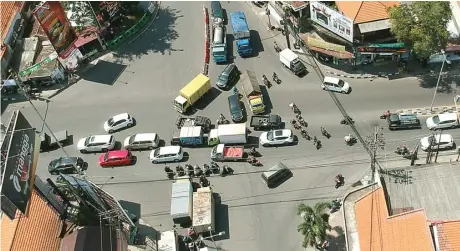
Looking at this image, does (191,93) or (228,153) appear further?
(191,93)

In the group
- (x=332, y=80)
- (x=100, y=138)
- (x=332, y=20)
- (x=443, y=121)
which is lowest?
(x=100, y=138)

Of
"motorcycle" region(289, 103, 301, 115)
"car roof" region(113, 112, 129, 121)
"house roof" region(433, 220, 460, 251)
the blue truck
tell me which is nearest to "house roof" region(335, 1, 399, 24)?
"motorcycle" region(289, 103, 301, 115)

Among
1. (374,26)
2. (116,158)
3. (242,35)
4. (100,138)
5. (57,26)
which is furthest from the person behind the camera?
(242,35)

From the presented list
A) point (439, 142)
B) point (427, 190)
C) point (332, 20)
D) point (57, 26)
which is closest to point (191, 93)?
point (57, 26)

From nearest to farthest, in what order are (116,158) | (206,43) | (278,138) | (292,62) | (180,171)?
1. (180,171)
2. (278,138)
3. (116,158)
4. (292,62)
5. (206,43)

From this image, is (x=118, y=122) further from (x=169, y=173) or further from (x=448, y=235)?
(x=448, y=235)

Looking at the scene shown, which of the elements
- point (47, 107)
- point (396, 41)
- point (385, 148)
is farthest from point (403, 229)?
point (47, 107)

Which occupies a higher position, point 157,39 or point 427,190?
point 157,39
